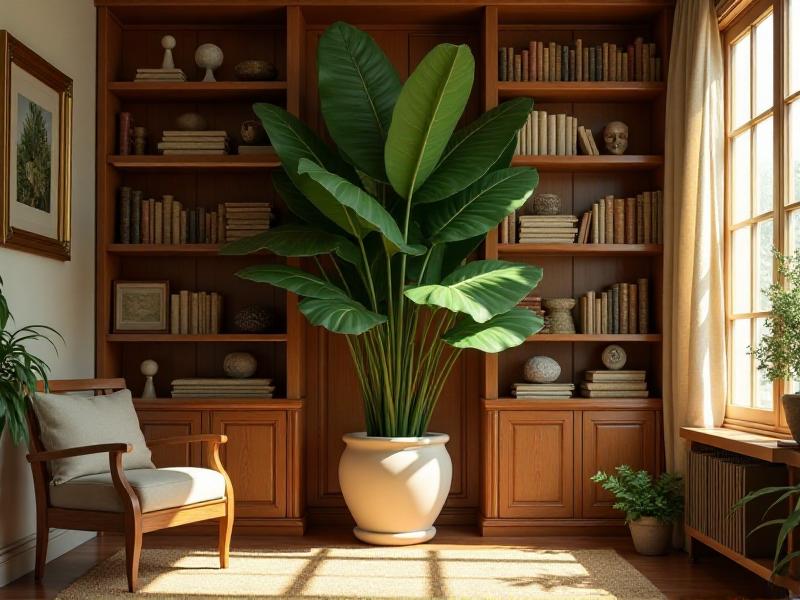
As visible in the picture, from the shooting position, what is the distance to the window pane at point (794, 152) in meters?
3.85

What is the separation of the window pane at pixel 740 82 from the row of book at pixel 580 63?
24.4 inches

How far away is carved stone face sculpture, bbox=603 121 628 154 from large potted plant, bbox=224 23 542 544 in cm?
70

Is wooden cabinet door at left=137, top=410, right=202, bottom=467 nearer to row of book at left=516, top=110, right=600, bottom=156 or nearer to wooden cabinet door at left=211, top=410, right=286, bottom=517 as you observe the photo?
wooden cabinet door at left=211, top=410, right=286, bottom=517

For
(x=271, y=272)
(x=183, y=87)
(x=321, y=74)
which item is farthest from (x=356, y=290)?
(x=183, y=87)

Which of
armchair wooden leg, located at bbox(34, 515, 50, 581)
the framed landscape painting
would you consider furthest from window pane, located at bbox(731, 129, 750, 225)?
armchair wooden leg, located at bbox(34, 515, 50, 581)

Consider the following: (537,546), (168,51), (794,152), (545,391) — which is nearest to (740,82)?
(794,152)

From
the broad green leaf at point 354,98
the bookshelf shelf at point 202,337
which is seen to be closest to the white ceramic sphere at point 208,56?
the broad green leaf at point 354,98

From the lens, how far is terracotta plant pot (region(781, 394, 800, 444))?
3.35 meters

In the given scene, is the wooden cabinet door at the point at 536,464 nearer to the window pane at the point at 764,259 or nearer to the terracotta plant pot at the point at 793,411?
the window pane at the point at 764,259

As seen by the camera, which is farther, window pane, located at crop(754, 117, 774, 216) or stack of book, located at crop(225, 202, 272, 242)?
stack of book, located at crop(225, 202, 272, 242)

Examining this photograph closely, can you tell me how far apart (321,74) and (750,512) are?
2.73 m

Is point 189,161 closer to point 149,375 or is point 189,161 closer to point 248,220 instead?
point 248,220

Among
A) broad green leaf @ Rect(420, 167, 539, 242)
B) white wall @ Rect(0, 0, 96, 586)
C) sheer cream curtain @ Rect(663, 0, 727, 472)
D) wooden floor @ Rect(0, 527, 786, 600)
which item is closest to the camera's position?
wooden floor @ Rect(0, 527, 786, 600)

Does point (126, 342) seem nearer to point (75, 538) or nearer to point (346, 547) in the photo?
point (75, 538)
